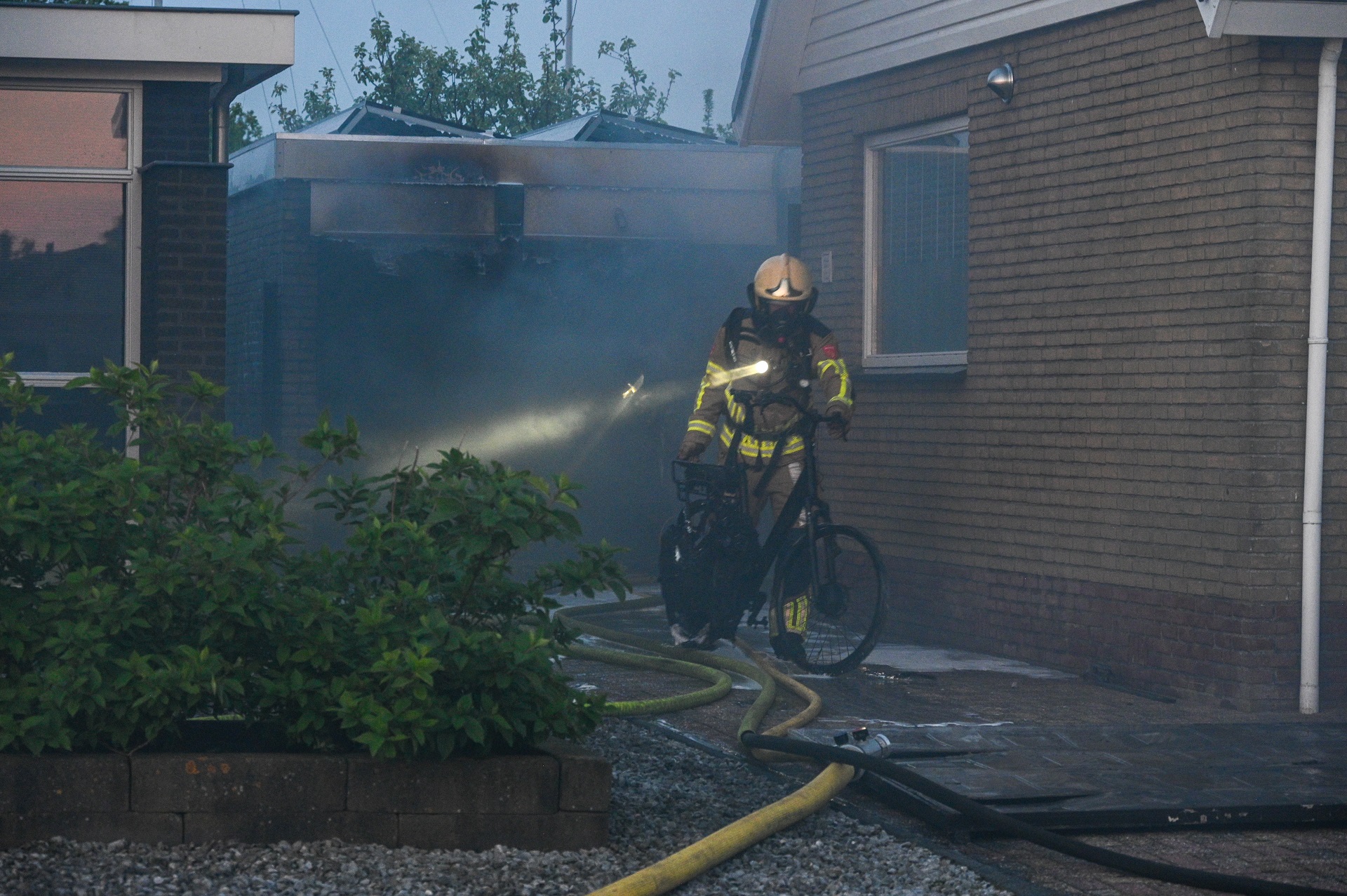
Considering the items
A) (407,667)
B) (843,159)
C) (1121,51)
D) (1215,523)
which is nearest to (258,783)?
(407,667)

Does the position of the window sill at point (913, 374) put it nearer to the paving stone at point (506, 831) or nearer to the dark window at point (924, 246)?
the dark window at point (924, 246)

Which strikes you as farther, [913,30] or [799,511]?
[913,30]

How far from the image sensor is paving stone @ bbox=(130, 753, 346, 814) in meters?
4.45

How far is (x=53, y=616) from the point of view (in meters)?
4.54

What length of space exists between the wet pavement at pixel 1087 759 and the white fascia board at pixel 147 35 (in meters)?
3.81

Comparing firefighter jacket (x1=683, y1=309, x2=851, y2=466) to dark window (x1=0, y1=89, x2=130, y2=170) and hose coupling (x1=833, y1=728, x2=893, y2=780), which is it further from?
dark window (x1=0, y1=89, x2=130, y2=170)

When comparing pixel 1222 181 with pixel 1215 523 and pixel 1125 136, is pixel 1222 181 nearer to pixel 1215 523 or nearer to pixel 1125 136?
pixel 1125 136

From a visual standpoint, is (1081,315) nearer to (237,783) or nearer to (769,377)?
(769,377)

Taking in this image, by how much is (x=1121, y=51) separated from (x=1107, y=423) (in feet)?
6.41

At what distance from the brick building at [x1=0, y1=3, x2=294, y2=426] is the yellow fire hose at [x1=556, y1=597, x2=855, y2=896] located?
313 cm

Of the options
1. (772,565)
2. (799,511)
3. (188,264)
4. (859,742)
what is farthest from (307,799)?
(188,264)

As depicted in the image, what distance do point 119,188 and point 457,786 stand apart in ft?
19.0

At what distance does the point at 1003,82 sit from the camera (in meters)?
9.05

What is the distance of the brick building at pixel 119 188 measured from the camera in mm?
8672
